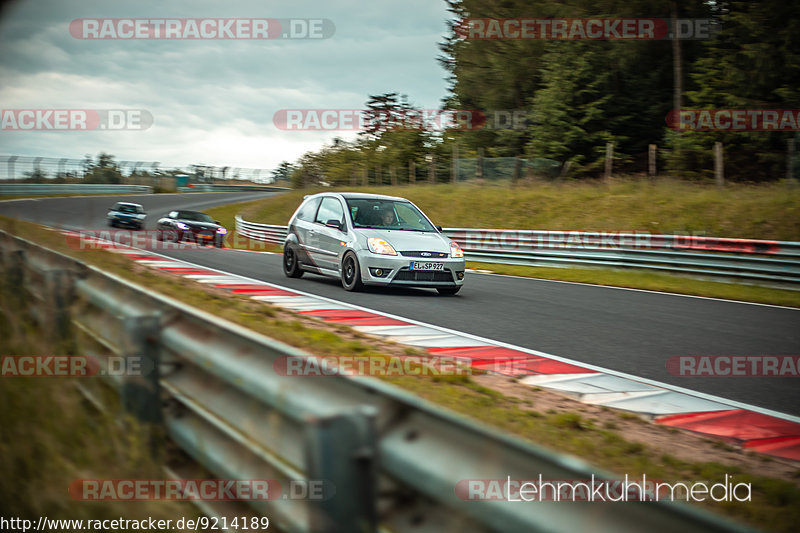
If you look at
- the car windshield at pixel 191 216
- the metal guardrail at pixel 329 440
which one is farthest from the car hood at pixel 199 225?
the metal guardrail at pixel 329 440

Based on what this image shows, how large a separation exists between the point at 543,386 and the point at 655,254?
1241 centimetres

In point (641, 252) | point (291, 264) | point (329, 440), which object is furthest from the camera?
point (641, 252)

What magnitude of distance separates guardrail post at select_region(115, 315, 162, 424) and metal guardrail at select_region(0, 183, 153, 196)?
44398 millimetres

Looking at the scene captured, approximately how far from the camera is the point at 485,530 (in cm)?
166

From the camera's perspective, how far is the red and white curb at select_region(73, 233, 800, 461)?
4.87 meters

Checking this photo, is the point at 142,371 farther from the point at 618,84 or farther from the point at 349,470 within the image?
the point at 618,84

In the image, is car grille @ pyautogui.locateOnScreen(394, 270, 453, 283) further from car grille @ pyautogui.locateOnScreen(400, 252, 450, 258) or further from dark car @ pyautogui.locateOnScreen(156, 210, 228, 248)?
dark car @ pyautogui.locateOnScreen(156, 210, 228, 248)

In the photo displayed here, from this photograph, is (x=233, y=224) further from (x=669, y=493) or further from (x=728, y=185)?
(x=669, y=493)

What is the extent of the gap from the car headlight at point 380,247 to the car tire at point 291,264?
2.73 m

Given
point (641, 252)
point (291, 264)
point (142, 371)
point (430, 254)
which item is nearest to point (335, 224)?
point (430, 254)

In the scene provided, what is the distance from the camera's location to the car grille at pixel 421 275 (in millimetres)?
11352

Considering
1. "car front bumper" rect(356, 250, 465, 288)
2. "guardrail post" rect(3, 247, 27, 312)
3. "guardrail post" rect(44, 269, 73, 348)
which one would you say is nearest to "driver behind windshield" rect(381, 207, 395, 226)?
"car front bumper" rect(356, 250, 465, 288)

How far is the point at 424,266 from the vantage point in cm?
1141

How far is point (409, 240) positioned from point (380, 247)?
64 centimetres
